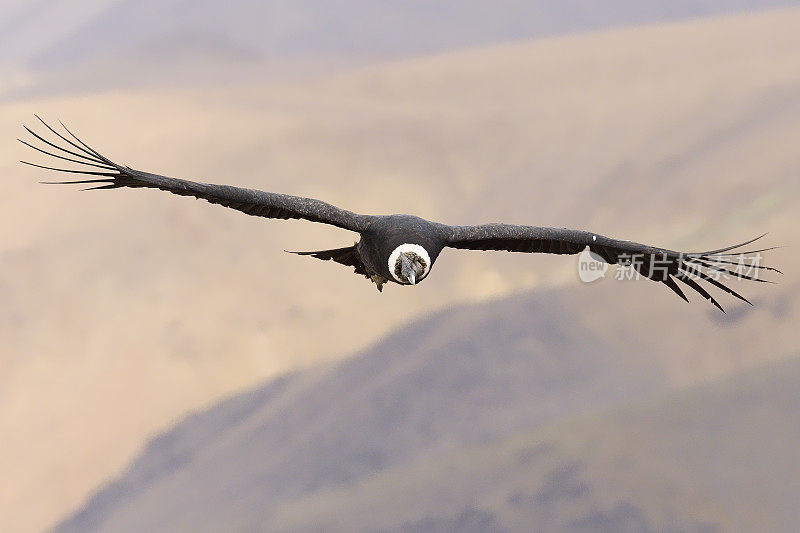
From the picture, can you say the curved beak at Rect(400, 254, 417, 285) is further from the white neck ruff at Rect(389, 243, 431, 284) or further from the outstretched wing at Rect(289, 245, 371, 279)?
the outstretched wing at Rect(289, 245, 371, 279)

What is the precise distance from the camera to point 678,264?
2014 cm

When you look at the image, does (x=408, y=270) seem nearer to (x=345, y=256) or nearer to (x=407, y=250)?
(x=407, y=250)

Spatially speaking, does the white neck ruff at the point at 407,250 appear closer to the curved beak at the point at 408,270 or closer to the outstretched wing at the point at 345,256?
the curved beak at the point at 408,270

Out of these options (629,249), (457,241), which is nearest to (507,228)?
(457,241)

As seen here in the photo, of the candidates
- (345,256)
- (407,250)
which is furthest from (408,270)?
(345,256)

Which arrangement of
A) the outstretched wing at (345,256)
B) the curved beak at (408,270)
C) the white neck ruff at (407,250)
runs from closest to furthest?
the curved beak at (408,270), the white neck ruff at (407,250), the outstretched wing at (345,256)

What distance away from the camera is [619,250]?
1978cm

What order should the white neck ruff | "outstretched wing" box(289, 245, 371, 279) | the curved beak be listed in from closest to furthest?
the curved beak → the white neck ruff → "outstretched wing" box(289, 245, 371, 279)

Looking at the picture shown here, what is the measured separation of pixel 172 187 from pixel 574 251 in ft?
26.7

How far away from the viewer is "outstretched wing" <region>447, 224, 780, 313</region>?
62.1 ft

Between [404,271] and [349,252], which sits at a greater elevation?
[349,252]

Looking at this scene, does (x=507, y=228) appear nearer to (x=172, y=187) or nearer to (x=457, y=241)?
(x=457, y=241)

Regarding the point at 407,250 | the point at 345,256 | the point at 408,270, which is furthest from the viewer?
the point at 345,256

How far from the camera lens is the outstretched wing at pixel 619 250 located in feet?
62.1
